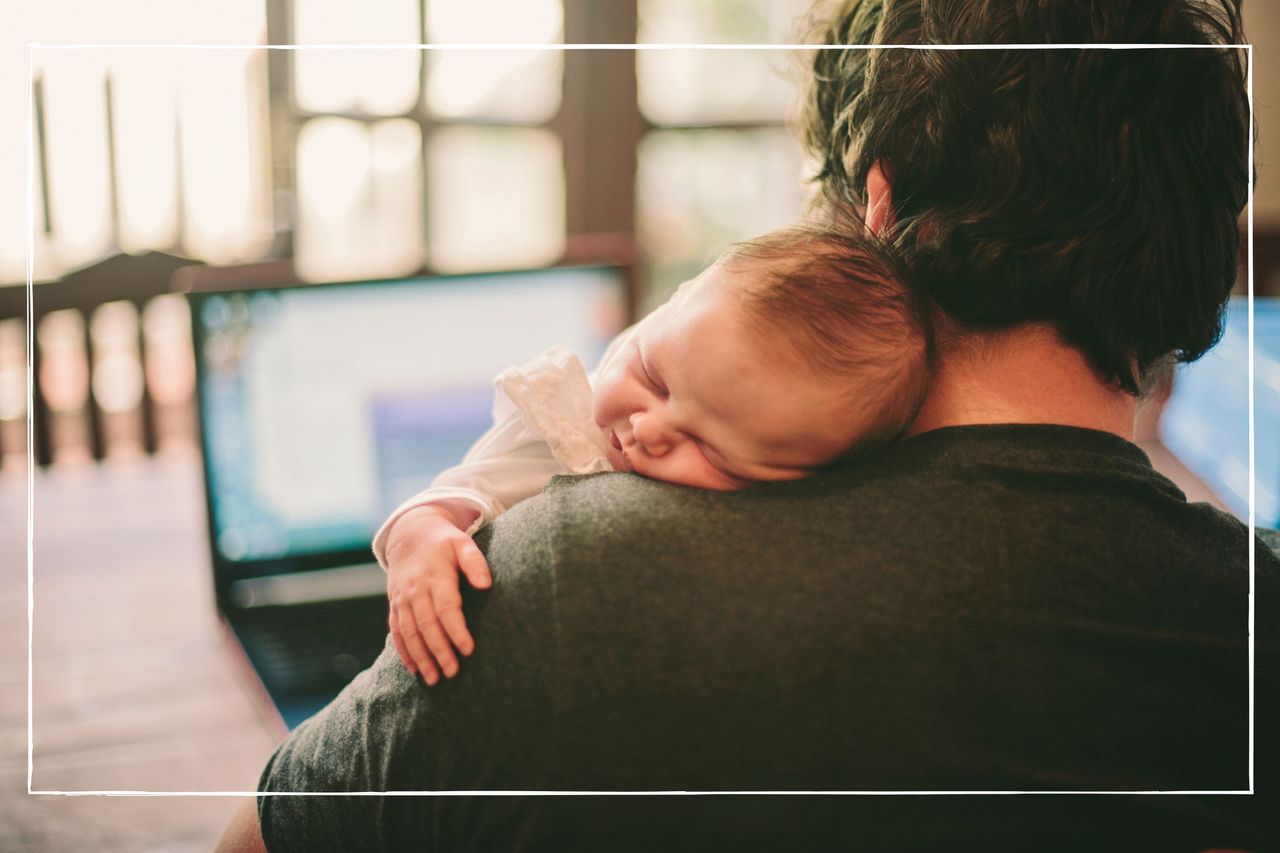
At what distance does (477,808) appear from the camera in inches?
22.0

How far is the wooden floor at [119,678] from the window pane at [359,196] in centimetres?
103

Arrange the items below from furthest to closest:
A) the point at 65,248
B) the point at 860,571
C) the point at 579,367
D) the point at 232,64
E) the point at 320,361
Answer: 1. the point at 232,64
2. the point at 65,248
3. the point at 320,361
4. the point at 579,367
5. the point at 860,571

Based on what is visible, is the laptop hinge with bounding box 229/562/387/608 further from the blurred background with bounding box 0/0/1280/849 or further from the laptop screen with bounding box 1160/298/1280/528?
the laptop screen with bounding box 1160/298/1280/528

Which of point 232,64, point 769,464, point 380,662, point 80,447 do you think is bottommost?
point 80,447

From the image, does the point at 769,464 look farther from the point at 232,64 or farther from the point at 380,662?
the point at 232,64

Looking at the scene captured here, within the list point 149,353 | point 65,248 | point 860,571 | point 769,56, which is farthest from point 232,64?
point 860,571

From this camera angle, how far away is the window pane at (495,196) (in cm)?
262

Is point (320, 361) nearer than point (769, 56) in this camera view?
Yes

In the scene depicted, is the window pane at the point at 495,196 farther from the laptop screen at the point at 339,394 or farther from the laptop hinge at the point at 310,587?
the laptop hinge at the point at 310,587

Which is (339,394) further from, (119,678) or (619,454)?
(619,454)

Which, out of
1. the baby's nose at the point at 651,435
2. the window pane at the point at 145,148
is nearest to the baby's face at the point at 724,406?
the baby's nose at the point at 651,435

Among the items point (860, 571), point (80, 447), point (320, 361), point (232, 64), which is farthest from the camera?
point (232, 64)

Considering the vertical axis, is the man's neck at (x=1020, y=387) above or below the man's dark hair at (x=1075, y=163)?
below

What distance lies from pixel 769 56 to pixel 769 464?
217cm
